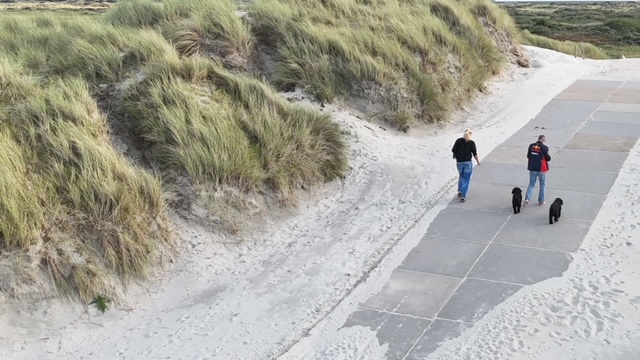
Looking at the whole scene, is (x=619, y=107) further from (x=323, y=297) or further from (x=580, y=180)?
(x=323, y=297)

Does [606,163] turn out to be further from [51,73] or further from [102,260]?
[51,73]

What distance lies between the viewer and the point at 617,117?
567 inches

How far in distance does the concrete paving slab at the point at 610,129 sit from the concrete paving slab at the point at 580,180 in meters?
2.32

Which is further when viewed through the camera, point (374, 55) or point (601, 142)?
point (374, 55)

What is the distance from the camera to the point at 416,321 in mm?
7449

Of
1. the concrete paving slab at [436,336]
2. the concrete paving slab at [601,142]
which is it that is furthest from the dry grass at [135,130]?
the concrete paving slab at [601,142]

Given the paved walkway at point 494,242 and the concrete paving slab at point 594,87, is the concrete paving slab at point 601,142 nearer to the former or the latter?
the paved walkway at point 494,242

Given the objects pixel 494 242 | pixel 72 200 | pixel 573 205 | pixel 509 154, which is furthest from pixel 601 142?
pixel 72 200

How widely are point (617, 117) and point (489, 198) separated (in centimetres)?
551

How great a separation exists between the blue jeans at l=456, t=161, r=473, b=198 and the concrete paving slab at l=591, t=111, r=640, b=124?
5311 millimetres

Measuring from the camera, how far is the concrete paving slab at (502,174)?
11.1 metres

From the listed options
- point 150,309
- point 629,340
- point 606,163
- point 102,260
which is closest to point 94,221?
point 102,260

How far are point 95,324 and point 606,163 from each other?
860 cm

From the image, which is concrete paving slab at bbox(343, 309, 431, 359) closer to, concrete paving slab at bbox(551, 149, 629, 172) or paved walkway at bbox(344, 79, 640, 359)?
paved walkway at bbox(344, 79, 640, 359)
